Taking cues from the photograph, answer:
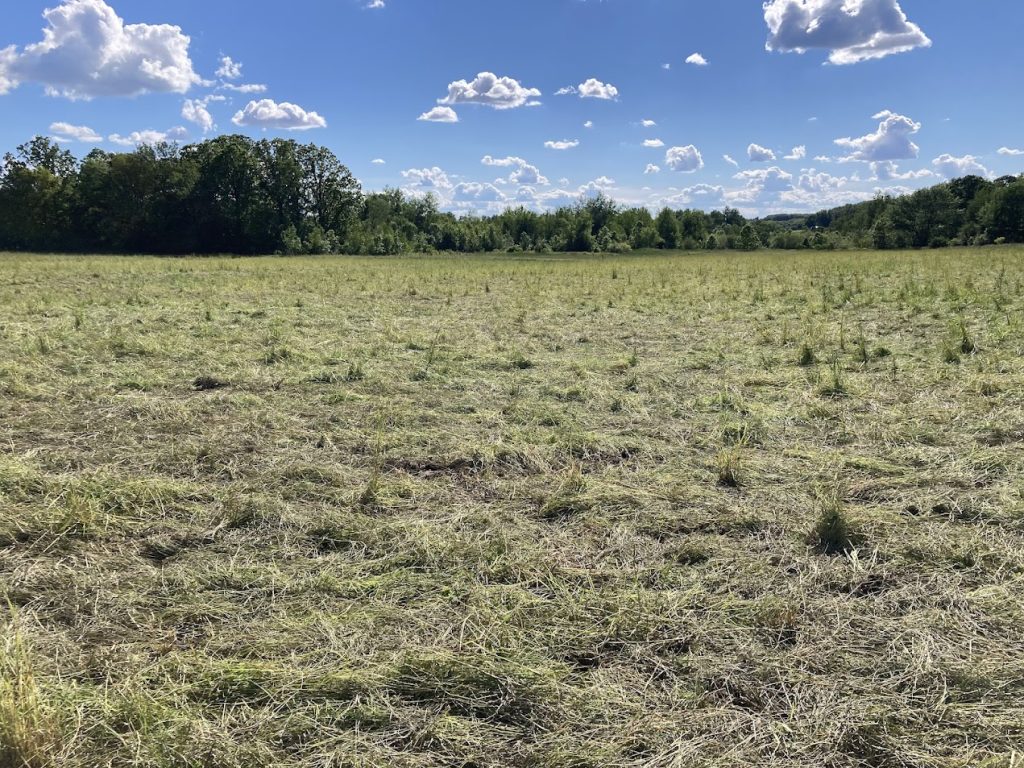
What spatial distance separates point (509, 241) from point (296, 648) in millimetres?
89099

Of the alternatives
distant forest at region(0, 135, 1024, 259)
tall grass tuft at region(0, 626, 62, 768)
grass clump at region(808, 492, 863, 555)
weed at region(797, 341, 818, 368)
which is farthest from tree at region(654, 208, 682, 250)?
tall grass tuft at region(0, 626, 62, 768)

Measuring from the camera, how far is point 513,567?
11.3ft

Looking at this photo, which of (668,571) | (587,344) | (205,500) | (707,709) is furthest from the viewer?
(587,344)

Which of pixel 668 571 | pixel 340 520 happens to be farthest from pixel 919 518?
pixel 340 520

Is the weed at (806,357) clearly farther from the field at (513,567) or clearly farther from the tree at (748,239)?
the tree at (748,239)

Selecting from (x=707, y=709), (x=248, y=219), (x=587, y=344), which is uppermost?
(x=248, y=219)

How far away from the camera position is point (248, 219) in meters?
60.5

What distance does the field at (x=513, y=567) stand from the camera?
2.34m

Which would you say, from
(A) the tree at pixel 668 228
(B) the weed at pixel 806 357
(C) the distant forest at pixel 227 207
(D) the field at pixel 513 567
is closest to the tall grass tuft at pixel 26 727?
(D) the field at pixel 513 567

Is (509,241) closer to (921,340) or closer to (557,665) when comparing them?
(921,340)

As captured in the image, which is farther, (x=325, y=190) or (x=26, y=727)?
(x=325, y=190)

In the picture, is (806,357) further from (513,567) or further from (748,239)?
(748,239)

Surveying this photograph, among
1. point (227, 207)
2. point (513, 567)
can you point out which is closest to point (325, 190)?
point (227, 207)

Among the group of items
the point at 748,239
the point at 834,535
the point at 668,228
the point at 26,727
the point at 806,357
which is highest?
the point at 668,228
